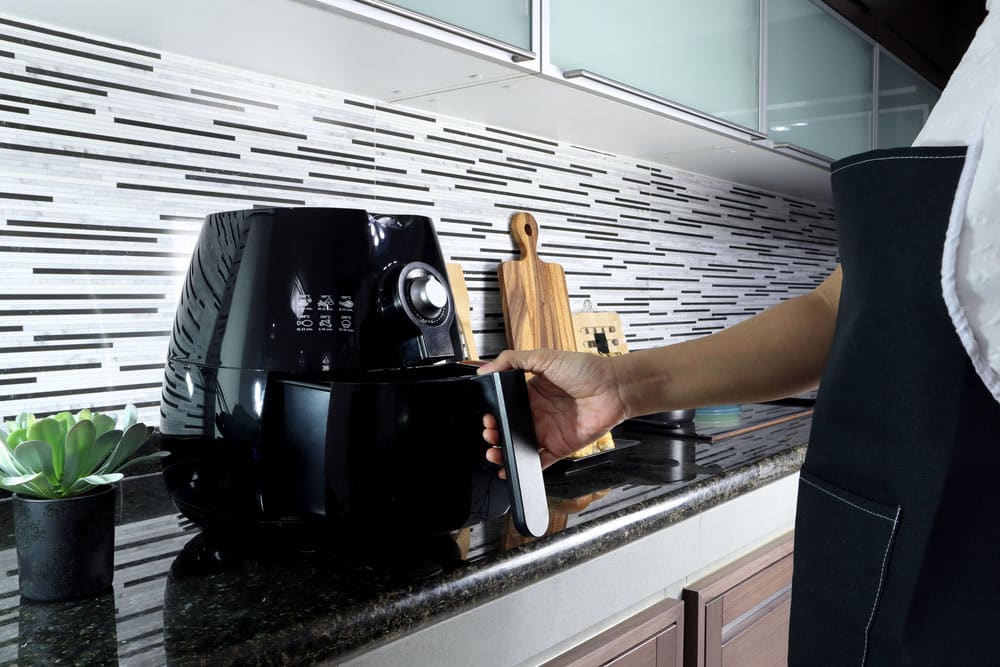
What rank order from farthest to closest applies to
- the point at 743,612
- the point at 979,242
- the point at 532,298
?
the point at 532,298
the point at 743,612
the point at 979,242

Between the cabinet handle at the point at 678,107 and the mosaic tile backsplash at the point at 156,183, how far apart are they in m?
0.32

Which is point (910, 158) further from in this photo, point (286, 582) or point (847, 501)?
point (286, 582)

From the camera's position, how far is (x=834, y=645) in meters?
0.68

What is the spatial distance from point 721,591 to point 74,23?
3.63 feet

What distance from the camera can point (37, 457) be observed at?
63cm

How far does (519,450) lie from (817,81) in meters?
1.64

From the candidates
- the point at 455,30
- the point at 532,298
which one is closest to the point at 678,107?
the point at 532,298

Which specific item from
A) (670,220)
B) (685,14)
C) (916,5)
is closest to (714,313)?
(670,220)

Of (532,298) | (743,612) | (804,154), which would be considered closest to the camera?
(743,612)

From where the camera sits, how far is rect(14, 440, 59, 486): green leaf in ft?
2.04

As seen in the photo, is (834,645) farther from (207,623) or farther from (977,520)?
(207,623)

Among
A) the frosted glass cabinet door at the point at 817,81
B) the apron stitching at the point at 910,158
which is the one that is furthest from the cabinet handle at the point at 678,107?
the apron stitching at the point at 910,158

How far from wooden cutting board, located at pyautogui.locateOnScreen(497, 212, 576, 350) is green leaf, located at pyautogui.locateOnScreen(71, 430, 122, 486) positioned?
0.93 metres

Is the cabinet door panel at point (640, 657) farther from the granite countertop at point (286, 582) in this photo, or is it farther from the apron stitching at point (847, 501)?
the apron stitching at point (847, 501)
